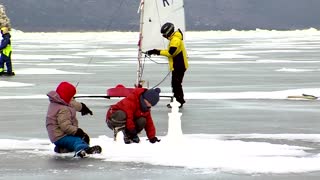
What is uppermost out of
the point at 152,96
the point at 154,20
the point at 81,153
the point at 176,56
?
the point at 154,20

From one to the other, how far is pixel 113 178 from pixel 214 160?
1.64m

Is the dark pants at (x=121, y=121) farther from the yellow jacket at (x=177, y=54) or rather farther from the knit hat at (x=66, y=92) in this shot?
the yellow jacket at (x=177, y=54)

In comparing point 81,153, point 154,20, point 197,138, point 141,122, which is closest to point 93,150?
point 81,153

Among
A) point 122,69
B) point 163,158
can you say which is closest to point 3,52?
point 122,69

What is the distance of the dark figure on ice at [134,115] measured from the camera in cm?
1238

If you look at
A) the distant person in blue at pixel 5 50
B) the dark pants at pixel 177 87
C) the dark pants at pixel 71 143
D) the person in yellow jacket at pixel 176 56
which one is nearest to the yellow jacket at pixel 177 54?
the person in yellow jacket at pixel 176 56

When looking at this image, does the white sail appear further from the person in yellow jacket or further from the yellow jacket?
the yellow jacket

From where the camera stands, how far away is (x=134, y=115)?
12.5m

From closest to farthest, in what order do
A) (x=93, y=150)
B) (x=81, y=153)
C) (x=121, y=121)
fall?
(x=81, y=153), (x=93, y=150), (x=121, y=121)

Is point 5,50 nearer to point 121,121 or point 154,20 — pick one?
point 154,20

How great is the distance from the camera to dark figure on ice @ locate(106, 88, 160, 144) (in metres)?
12.4

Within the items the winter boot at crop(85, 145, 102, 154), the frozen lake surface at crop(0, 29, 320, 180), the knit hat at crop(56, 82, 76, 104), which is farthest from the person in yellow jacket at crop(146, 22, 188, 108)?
the winter boot at crop(85, 145, 102, 154)

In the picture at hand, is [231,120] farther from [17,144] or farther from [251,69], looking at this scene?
[251,69]

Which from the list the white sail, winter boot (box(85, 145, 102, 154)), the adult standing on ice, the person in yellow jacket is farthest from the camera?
the white sail
